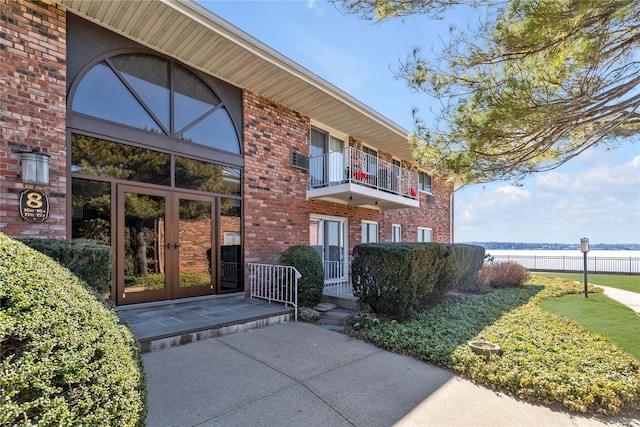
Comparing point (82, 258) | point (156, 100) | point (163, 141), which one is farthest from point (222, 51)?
point (82, 258)

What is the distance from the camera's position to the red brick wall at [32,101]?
457 cm

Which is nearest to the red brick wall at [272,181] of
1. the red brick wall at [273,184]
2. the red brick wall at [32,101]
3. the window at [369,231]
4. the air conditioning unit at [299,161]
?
the red brick wall at [273,184]

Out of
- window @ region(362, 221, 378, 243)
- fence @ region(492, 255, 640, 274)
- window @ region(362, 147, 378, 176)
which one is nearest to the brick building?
window @ region(362, 147, 378, 176)

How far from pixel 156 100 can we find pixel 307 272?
4.65 meters

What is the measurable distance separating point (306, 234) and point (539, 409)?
6707 millimetres

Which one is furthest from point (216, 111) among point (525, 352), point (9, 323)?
point (525, 352)

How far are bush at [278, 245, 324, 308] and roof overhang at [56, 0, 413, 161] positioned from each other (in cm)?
404

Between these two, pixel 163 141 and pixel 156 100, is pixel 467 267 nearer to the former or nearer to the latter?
pixel 163 141

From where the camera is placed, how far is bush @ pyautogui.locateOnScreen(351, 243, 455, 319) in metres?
6.26

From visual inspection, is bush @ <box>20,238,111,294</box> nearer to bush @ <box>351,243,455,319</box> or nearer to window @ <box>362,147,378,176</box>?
bush @ <box>351,243,455,319</box>

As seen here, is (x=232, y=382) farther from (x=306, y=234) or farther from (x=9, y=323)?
(x=306, y=234)

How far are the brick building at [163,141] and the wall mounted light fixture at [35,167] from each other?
0.02 m

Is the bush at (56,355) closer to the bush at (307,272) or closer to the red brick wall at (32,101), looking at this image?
the red brick wall at (32,101)

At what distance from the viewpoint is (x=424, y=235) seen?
16.0 meters
